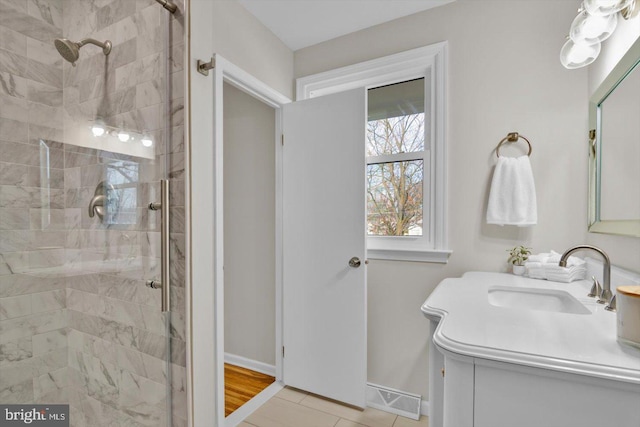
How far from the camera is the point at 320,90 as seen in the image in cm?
228

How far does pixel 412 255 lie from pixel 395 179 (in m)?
0.51

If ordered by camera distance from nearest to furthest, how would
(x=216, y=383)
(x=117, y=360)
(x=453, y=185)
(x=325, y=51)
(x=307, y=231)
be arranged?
(x=117, y=360) < (x=216, y=383) < (x=453, y=185) < (x=307, y=231) < (x=325, y=51)

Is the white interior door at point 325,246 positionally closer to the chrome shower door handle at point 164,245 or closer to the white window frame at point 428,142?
the white window frame at point 428,142

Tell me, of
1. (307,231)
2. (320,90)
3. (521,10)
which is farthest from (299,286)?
(521,10)

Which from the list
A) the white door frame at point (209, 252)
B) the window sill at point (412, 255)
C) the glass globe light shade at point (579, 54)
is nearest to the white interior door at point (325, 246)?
the window sill at point (412, 255)

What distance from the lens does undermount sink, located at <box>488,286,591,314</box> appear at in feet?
3.97

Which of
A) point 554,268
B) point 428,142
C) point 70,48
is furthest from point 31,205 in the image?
point 554,268

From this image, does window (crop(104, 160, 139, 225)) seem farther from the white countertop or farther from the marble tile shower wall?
the white countertop

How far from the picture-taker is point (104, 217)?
4.45 ft

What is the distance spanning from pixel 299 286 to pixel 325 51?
166cm

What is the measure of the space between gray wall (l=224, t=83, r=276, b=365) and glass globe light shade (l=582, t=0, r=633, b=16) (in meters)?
1.78

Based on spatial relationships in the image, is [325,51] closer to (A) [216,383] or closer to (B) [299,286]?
(B) [299,286]

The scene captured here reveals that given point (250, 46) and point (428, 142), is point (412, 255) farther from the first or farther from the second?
point (250, 46)

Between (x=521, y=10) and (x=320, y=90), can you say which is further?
(x=320, y=90)
